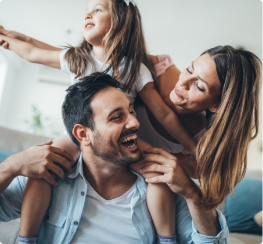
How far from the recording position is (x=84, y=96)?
1004mm

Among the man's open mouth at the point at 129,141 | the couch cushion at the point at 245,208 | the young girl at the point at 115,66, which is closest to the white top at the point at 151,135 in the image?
the young girl at the point at 115,66

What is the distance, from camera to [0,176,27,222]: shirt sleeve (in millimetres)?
1032

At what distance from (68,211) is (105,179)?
152 millimetres

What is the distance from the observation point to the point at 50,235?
40.5 inches

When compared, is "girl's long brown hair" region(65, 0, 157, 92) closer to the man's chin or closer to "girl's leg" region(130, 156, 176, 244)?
the man's chin

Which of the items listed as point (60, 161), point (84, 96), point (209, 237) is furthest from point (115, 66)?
point (209, 237)

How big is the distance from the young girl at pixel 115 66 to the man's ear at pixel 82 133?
82mm

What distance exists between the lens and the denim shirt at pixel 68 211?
3.34ft

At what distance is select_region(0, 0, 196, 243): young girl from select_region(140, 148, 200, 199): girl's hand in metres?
0.05

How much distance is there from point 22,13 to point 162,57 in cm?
92

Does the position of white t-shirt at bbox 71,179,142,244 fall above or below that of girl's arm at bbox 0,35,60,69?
below

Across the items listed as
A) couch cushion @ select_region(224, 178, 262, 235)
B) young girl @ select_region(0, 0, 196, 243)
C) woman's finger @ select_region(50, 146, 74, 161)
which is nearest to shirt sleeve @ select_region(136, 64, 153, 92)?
young girl @ select_region(0, 0, 196, 243)

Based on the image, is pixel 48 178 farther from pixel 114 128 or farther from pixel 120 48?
pixel 120 48

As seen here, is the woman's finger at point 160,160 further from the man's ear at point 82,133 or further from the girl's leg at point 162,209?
the man's ear at point 82,133
